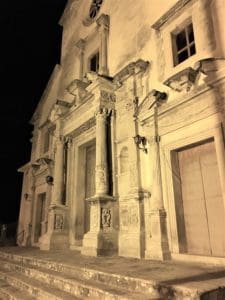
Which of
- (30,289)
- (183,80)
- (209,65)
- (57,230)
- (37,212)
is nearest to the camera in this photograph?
(30,289)

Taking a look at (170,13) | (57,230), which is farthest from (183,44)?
(57,230)

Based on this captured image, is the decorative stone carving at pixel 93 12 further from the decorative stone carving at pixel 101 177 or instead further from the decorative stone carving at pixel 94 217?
the decorative stone carving at pixel 94 217

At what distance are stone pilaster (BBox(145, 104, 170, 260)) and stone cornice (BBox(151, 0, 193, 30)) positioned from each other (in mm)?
3436

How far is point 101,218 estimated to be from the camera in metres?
6.46

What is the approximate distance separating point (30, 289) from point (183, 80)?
4.91m

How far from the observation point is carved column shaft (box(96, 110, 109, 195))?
22.4 feet

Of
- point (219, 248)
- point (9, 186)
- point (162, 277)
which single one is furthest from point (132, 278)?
point (9, 186)

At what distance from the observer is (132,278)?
129 inches

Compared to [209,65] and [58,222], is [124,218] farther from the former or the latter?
[209,65]

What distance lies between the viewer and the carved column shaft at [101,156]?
22.4 feet

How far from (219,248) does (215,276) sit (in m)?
1.74

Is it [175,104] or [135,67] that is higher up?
[135,67]

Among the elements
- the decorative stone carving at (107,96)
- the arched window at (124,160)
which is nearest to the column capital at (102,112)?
the decorative stone carving at (107,96)

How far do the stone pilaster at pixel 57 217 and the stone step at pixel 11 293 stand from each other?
3.17 meters
